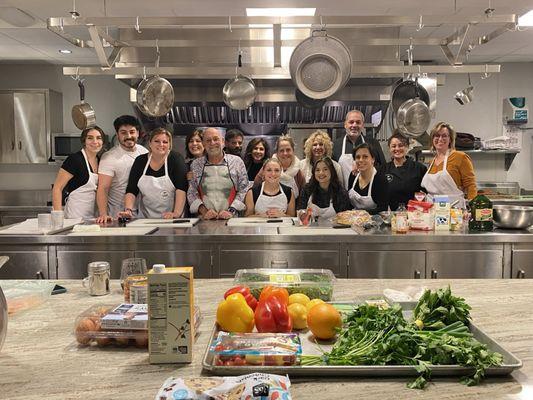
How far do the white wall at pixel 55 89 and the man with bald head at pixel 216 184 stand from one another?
3.41 meters

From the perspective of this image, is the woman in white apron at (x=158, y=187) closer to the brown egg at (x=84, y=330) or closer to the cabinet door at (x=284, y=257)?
the cabinet door at (x=284, y=257)

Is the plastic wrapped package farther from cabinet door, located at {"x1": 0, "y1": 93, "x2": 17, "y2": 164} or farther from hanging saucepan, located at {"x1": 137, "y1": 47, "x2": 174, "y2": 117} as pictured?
cabinet door, located at {"x1": 0, "y1": 93, "x2": 17, "y2": 164}

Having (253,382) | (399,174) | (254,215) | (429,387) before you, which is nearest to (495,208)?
(399,174)

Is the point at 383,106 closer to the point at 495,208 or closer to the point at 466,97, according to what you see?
the point at 466,97

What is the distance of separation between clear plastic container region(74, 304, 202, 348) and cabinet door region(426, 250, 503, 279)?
2426 millimetres

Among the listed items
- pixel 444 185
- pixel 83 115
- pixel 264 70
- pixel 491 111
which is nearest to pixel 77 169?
pixel 83 115

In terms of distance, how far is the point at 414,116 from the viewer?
3.48m

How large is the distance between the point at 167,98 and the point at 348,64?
1.32m

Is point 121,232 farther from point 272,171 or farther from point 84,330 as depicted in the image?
point 84,330

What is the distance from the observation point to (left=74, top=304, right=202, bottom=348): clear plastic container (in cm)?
129

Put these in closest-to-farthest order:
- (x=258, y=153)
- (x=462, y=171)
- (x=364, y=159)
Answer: (x=364, y=159) → (x=462, y=171) → (x=258, y=153)

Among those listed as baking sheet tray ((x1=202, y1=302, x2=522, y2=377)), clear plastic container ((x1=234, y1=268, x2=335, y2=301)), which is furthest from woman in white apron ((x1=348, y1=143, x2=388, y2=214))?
baking sheet tray ((x1=202, y1=302, x2=522, y2=377))

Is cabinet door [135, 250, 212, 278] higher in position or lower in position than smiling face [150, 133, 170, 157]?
lower

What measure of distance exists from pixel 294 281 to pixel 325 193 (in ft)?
7.87
